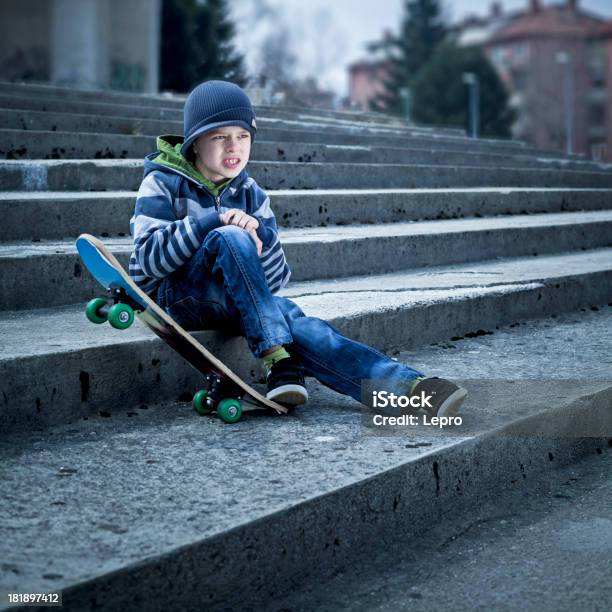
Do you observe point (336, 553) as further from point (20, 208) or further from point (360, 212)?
point (360, 212)

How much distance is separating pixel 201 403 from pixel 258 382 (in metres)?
0.51

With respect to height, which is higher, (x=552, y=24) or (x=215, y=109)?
(x=552, y=24)

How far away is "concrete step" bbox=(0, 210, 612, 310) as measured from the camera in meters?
3.76

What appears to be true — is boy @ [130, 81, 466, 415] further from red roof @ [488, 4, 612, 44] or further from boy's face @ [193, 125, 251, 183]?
red roof @ [488, 4, 612, 44]

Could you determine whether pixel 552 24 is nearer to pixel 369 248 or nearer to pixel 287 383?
pixel 369 248

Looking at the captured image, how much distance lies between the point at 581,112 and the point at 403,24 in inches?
835

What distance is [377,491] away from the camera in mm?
2475

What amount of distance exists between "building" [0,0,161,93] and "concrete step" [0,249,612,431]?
54.5ft

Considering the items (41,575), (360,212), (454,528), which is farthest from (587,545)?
(360,212)

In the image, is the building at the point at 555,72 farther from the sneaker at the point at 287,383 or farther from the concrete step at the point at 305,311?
the sneaker at the point at 287,383

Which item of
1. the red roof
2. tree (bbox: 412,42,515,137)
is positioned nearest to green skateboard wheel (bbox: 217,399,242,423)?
tree (bbox: 412,42,515,137)

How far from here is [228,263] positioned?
314 cm

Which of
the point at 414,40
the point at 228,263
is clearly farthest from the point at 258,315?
the point at 414,40

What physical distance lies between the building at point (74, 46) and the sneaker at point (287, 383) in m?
18.1
